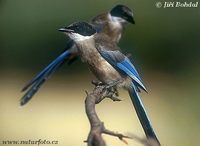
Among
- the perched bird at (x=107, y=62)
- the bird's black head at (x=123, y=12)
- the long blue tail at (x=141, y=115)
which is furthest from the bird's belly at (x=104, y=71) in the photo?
the bird's black head at (x=123, y=12)

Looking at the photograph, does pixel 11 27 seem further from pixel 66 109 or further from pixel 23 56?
pixel 66 109

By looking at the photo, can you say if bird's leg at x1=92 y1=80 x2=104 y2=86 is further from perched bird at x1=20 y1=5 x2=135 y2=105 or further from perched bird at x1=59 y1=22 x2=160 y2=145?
perched bird at x1=20 y1=5 x2=135 y2=105

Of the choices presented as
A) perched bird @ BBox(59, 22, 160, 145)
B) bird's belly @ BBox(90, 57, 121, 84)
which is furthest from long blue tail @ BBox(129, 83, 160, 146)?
bird's belly @ BBox(90, 57, 121, 84)

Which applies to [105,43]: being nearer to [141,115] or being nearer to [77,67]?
[77,67]

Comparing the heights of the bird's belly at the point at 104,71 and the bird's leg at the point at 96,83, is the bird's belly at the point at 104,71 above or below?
above

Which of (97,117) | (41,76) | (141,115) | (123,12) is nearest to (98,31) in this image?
(123,12)

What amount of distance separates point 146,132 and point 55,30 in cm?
83

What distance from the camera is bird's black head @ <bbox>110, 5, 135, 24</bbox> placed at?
12.3ft

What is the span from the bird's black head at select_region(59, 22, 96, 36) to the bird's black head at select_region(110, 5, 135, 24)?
175 mm

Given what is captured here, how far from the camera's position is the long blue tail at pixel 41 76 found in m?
3.76

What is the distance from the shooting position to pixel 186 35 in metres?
3.79

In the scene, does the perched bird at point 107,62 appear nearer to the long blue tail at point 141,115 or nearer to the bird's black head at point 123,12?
the long blue tail at point 141,115

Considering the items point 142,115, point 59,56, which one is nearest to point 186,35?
point 142,115

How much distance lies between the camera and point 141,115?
3773 millimetres
